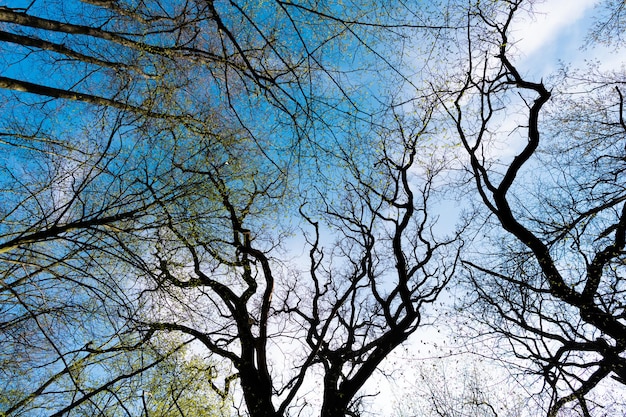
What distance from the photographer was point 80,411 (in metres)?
5.94

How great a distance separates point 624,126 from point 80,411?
36.7 ft

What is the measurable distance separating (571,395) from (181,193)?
731 centimetres

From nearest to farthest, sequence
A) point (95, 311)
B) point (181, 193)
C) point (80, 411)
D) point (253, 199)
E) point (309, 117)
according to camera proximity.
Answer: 1. point (309, 117)
2. point (95, 311)
3. point (181, 193)
4. point (80, 411)
5. point (253, 199)

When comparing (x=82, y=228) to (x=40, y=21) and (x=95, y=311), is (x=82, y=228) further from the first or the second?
(x=40, y=21)

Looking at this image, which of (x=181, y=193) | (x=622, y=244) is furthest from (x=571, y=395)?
(x=181, y=193)

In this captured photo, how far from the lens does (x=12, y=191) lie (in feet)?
13.7

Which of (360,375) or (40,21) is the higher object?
(40,21)

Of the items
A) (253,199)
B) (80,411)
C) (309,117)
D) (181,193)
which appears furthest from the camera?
(253,199)

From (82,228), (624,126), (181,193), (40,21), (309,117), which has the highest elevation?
(624,126)

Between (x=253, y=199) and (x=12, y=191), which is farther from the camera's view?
(x=253, y=199)

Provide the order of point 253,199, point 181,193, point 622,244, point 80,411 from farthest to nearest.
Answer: point 253,199
point 622,244
point 80,411
point 181,193

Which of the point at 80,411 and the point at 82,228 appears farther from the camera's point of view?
the point at 80,411

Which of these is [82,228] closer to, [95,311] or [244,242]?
[95,311]

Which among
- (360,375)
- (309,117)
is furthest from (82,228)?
(360,375)
